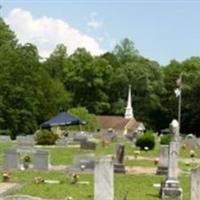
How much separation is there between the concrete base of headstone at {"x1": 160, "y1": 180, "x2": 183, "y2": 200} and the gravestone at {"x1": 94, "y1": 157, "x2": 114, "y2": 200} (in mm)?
3559

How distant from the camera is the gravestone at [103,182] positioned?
15336mm

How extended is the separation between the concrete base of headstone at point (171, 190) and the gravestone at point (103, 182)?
3.56 m

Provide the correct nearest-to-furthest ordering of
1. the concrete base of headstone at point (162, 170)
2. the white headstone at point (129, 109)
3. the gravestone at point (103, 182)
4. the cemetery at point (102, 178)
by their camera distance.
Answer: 1. the gravestone at point (103, 182)
2. the cemetery at point (102, 178)
3. the concrete base of headstone at point (162, 170)
4. the white headstone at point (129, 109)

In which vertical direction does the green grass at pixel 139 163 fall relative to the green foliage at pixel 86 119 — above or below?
below

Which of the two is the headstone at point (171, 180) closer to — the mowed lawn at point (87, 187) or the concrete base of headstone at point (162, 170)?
the mowed lawn at point (87, 187)

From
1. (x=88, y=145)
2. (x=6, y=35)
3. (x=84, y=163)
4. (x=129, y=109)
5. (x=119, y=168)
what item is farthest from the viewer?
(x=129, y=109)

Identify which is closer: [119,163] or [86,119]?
[119,163]

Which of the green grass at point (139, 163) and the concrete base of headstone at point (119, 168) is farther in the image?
the green grass at point (139, 163)

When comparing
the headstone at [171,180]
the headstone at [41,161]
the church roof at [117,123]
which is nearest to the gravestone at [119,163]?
the headstone at [41,161]

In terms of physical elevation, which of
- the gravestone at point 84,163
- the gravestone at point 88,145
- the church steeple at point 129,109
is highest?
the church steeple at point 129,109

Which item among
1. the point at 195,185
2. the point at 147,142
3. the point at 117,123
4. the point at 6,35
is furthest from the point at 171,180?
the point at 117,123

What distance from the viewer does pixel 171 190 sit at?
1864 cm

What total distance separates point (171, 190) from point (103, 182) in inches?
153

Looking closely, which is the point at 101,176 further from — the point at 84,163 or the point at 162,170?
the point at 162,170
